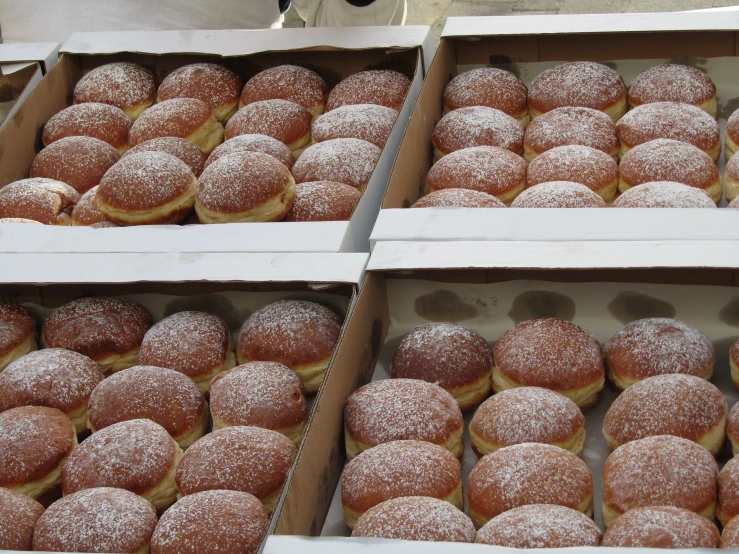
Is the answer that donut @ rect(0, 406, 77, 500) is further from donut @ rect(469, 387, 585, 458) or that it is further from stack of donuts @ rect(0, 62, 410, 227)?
donut @ rect(469, 387, 585, 458)

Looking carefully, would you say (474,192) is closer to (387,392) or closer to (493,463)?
(387,392)

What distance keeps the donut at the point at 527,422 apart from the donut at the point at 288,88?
1.22m

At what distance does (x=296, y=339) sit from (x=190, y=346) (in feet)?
0.66

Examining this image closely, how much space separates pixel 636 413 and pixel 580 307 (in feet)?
1.08

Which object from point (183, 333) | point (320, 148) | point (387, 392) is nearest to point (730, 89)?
point (320, 148)

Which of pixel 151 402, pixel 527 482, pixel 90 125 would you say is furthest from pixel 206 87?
pixel 527 482

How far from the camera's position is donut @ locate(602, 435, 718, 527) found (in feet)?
4.18

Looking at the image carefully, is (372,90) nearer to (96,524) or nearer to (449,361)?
(449,361)

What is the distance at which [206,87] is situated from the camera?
2482 millimetres

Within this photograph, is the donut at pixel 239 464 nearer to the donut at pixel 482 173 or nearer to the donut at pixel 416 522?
the donut at pixel 416 522

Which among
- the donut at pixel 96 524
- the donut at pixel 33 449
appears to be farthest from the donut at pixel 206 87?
the donut at pixel 96 524

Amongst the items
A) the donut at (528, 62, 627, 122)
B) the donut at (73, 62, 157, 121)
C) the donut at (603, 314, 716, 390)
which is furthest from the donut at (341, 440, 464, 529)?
the donut at (73, 62, 157, 121)

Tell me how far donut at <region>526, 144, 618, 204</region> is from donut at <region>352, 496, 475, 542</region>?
3.20 ft

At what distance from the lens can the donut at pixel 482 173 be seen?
204 cm
